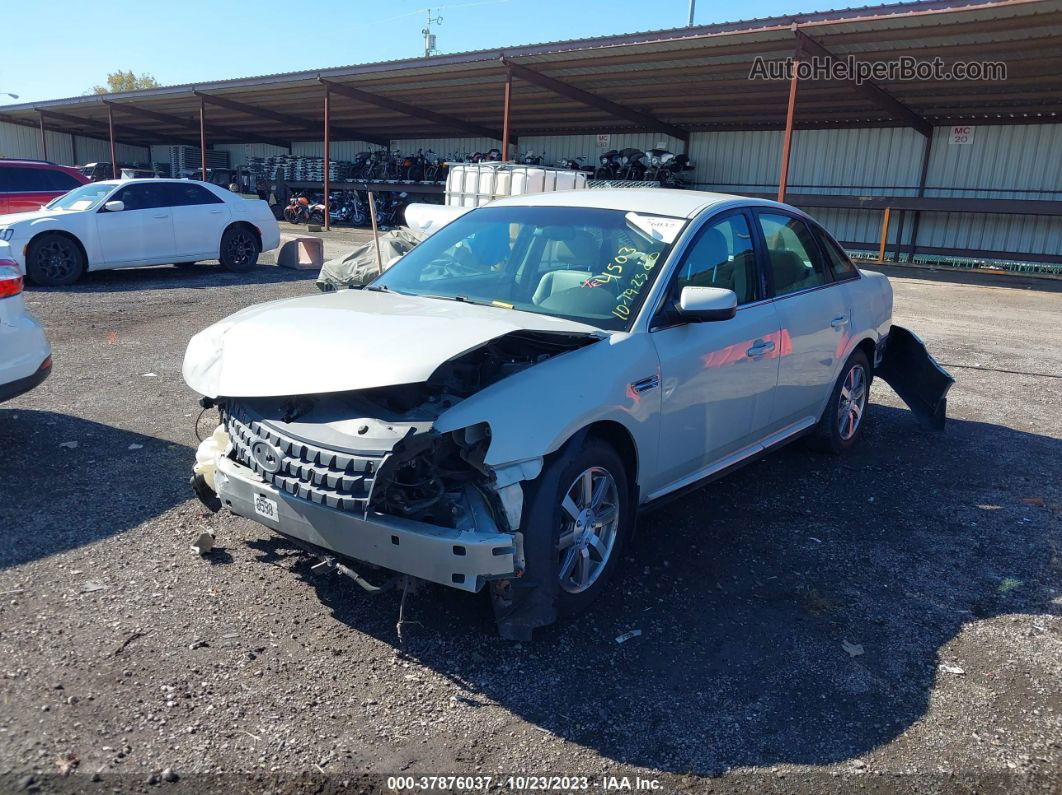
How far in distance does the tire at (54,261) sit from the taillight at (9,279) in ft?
24.8

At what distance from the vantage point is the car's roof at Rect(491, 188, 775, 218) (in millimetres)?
4477

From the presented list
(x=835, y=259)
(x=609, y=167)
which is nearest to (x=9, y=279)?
(x=835, y=259)

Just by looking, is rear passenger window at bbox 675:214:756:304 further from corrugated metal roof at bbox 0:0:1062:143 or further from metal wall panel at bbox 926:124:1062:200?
metal wall panel at bbox 926:124:1062:200

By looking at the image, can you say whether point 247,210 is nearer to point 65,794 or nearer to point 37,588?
point 37,588

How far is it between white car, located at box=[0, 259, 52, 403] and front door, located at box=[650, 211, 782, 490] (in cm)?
394

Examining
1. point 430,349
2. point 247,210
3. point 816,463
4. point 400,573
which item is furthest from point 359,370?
point 247,210

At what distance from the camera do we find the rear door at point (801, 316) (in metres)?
4.91

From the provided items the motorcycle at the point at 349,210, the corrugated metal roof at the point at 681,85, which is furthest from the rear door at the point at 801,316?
the motorcycle at the point at 349,210

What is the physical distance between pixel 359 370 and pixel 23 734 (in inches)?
64.0

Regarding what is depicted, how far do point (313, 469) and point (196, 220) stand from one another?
11633mm

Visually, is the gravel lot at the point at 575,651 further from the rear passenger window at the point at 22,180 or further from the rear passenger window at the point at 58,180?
the rear passenger window at the point at 58,180

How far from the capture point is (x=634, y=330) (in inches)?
149

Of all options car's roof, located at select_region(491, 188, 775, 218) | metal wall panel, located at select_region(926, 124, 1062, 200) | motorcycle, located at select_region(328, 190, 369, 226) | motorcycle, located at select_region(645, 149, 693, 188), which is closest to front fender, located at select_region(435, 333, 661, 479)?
car's roof, located at select_region(491, 188, 775, 218)

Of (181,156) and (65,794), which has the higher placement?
(181,156)
